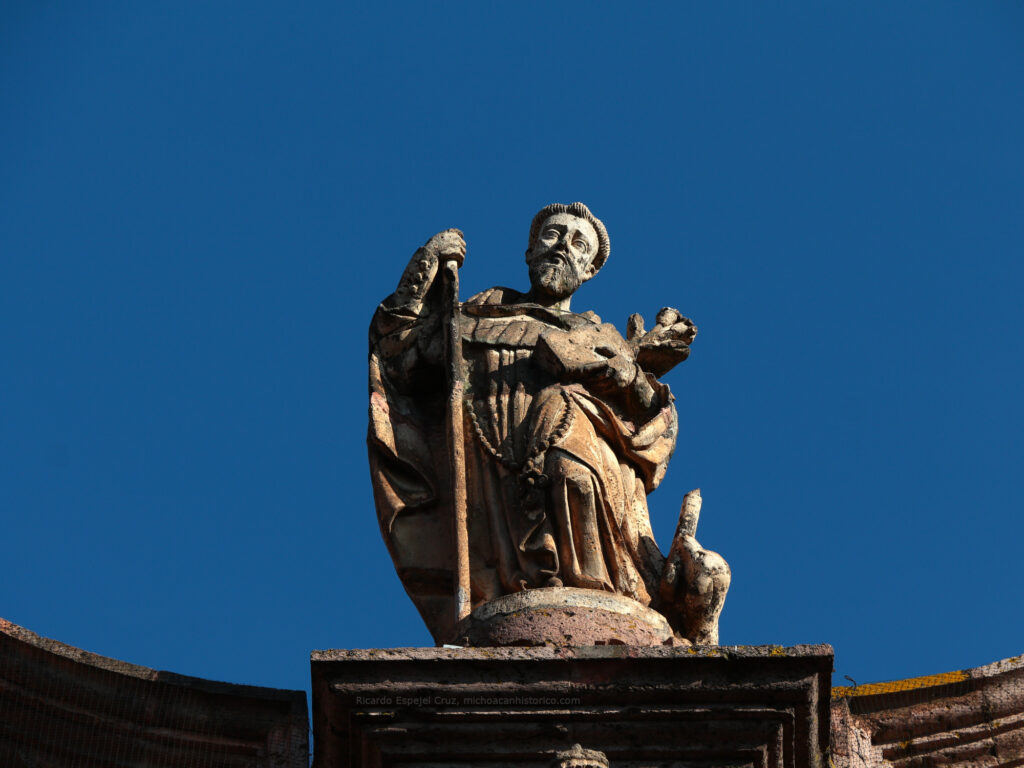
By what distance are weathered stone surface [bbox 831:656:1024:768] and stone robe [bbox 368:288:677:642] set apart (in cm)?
124

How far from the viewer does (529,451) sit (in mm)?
10781

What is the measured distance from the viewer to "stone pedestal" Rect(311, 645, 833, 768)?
9453 millimetres

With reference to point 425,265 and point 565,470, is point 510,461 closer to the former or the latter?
point 565,470

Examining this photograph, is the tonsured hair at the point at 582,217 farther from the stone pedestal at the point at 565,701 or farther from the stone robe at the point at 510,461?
the stone pedestal at the point at 565,701

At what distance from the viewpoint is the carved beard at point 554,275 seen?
11953mm

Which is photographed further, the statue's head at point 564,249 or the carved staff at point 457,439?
the statue's head at point 564,249

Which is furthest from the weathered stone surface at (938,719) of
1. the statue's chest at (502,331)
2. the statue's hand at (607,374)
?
the statue's chest at (502,331)

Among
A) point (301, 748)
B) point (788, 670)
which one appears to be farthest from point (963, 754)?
point (301, 748)

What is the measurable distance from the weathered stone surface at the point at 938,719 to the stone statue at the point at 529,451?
0.89 meters

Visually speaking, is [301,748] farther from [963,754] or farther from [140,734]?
[963,754]

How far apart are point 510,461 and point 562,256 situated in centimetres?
176

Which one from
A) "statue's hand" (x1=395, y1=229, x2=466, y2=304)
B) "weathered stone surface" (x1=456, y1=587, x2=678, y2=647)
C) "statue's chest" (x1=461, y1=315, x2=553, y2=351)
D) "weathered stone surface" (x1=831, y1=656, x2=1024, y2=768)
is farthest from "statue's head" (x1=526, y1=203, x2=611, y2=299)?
"weathered stone surface" (x1=831, y1=656, x2=1024, y2=768)

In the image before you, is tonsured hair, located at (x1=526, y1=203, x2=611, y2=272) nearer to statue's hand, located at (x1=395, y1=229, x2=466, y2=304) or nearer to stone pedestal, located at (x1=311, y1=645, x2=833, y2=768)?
statue's hand, located at (x1=395, y1=229, x2=466, y2=304)

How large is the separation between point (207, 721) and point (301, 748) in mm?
490
